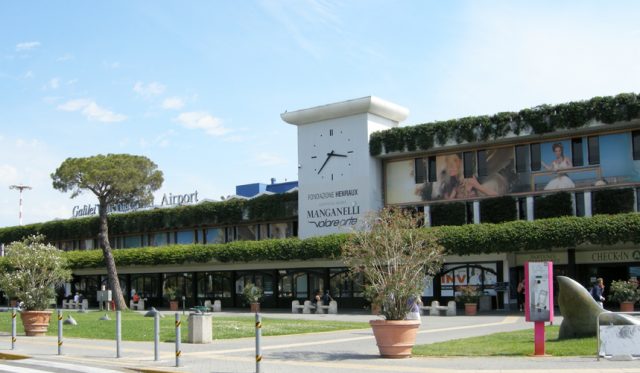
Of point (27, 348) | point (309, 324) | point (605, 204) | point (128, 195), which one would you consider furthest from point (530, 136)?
point (27, 348)

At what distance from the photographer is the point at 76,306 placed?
166ft

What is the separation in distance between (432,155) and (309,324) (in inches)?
694

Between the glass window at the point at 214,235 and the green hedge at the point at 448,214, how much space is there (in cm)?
1696

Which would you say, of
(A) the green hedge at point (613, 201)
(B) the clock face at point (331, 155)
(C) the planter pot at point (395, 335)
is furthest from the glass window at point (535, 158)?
(C) the planter pot at point (395, 335)

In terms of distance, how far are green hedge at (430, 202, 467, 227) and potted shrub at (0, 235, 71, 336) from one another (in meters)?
21.9

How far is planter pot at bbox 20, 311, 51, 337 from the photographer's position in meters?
23.2

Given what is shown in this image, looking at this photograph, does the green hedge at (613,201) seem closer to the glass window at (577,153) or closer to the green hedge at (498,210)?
the glass window at (577,153)

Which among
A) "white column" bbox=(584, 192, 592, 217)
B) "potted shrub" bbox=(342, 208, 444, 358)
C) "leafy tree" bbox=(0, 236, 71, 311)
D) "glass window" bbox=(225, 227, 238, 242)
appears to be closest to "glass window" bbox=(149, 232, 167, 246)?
"glass window" bbox=(225, 227, 238, 242)

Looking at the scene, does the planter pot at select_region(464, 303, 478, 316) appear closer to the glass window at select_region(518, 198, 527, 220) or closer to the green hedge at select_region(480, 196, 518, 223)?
the green hedge at select_region(480, 196, 518, 223)

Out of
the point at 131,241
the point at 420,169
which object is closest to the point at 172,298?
the point at 131,241

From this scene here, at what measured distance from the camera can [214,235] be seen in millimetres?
53031

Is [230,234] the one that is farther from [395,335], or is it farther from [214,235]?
[395,335]

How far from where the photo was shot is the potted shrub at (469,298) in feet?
116

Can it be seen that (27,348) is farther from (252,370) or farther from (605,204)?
(605,204)
